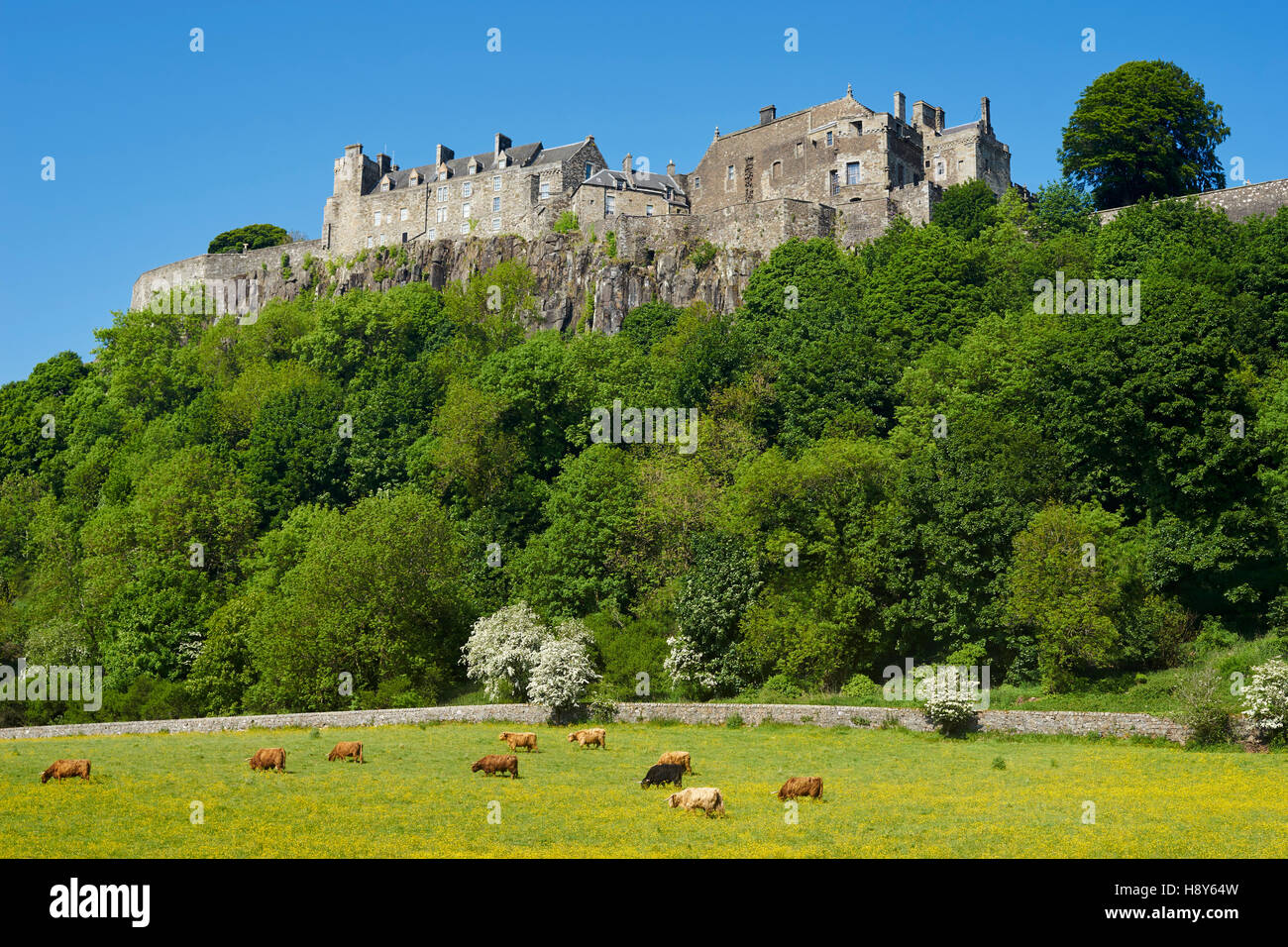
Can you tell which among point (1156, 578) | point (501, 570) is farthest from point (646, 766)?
point (501, 570)

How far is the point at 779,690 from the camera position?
45062mm

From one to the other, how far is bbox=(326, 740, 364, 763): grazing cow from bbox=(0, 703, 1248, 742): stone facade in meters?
10.1

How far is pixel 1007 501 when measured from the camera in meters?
46.2

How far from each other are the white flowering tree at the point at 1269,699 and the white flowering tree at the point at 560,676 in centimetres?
2099

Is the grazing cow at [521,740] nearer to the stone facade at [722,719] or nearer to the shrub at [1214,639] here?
the stone facade at [722,719]

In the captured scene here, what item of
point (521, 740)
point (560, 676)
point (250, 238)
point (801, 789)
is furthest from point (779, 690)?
point (250, 238)

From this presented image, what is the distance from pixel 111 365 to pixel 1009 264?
71012mm

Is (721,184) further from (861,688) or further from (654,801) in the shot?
(654,801)

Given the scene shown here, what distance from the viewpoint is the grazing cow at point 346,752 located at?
105 ft

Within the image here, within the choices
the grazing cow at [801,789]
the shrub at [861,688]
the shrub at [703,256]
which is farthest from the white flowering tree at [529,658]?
the shrub at [703,256]

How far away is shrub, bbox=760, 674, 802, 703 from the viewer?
44.1m

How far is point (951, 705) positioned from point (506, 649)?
65.0ft

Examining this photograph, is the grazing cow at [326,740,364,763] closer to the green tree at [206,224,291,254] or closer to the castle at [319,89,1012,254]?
the castle at [319,89,1012,254]

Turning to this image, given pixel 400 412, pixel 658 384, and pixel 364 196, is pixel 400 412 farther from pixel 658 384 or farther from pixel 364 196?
pixel 364 196
